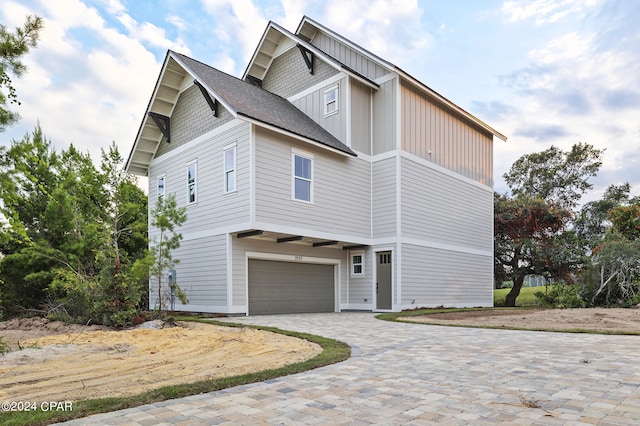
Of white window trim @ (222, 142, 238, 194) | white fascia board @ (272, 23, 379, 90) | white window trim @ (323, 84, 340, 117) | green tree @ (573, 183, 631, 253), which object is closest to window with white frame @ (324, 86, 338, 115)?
white window trim @ (323, 84, 340, 117)

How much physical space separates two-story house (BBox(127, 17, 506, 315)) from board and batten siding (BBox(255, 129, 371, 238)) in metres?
0.04

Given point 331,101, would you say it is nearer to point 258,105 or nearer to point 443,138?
point 258,105

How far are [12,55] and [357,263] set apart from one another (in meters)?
13.2

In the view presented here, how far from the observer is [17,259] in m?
15.1

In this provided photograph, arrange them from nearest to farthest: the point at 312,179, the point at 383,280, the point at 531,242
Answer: the point at 312,179, the point at 383,280, the point at 531,242

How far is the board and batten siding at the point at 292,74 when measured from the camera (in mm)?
17078

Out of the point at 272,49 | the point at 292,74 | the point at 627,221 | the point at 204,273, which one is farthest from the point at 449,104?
the point at 204,273

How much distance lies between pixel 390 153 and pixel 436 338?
9.02m

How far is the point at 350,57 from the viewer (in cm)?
1758

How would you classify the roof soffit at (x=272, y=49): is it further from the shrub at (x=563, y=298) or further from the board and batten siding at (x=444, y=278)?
the shrub at (x=563, y=298)

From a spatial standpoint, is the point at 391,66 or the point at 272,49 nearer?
the point at 391,66

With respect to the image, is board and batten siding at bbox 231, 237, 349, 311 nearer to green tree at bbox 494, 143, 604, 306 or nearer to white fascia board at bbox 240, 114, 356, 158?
white fascia board at bbox 240, 114, 356, 158

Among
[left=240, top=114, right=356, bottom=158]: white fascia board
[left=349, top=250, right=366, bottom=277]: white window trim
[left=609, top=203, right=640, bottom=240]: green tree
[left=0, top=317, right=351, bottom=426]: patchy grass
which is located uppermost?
[left=240, top=114, right=356, bottom=158]: white fascia board

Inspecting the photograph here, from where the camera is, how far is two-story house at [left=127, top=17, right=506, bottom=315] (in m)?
13.7
